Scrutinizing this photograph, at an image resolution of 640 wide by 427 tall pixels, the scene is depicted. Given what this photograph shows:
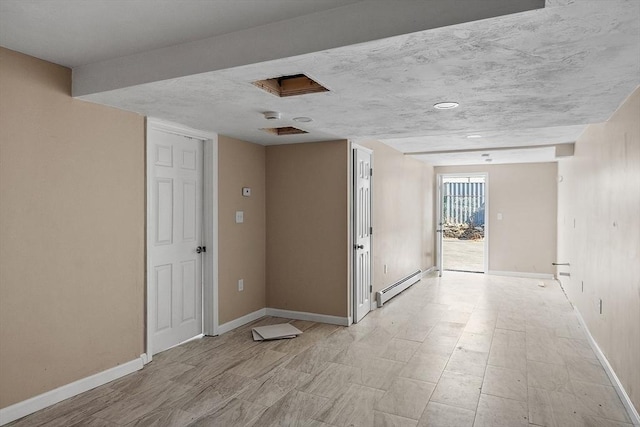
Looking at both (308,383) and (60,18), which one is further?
(308,383)

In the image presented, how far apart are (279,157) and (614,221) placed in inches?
135

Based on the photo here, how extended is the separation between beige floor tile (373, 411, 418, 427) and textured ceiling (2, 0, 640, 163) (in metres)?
2.11

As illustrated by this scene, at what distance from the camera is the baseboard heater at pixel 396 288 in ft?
17.5

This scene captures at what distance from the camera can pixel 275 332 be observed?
165 inches

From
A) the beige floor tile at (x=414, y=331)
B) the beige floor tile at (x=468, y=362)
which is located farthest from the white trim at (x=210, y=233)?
the beige floor tile at (x=468, y=362)

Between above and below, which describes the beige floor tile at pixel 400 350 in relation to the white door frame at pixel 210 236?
below

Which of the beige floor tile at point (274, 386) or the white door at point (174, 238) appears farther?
the white door at point (174, 238)

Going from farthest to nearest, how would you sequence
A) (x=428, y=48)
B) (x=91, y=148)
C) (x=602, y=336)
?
(x=602, y=336) → (x=91, y=148) → (x=428, y=48)

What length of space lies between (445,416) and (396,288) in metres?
3.40

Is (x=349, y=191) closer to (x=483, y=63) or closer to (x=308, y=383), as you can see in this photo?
(x=308, y=383)

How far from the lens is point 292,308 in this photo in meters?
4.84

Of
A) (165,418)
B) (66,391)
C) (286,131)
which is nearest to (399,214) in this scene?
(286,131)

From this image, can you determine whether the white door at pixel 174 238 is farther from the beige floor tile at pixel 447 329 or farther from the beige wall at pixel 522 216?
the beige wall at pixel 522 216

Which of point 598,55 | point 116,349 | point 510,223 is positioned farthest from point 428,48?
point 510,223
